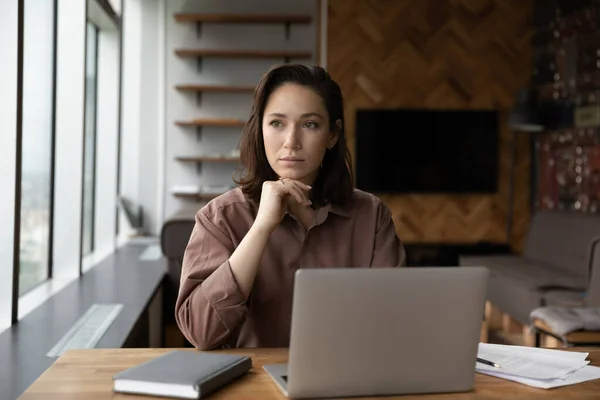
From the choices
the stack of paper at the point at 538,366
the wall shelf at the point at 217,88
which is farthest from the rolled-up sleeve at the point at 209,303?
the wall shelf at the point at 217,88

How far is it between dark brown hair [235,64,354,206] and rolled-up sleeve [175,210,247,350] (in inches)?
9.1

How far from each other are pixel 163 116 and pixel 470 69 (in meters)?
2.97

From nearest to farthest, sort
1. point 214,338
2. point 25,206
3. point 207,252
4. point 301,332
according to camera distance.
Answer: point 301,332 → point 214,338 → point 207,252 → point 25,206

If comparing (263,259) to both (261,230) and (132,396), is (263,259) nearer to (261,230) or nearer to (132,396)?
(261,230)

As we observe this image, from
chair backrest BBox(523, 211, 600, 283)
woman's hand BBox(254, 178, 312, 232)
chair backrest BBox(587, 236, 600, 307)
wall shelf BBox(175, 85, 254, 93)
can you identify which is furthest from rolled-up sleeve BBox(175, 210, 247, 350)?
wall shelf BBox(175, 85, 254, 93)

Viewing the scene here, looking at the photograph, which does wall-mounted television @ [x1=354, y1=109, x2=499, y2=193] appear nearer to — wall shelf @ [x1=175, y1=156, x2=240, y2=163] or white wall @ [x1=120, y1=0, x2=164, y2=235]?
wall shelf @ [x1=175, y1=156, x2=240, y2=163]

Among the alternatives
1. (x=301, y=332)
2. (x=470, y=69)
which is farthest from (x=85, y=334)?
(x=470, y=69)

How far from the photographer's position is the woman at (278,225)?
145 cm

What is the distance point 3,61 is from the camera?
2.34 meters

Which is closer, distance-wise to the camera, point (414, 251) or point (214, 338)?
point (214, 338)

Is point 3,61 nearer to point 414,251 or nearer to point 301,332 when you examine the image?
point 301,332

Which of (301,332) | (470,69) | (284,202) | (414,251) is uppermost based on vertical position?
(470,69)

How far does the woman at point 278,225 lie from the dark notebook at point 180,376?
0.24 metres

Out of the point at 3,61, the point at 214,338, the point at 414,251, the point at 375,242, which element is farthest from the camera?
the point at 414,251
